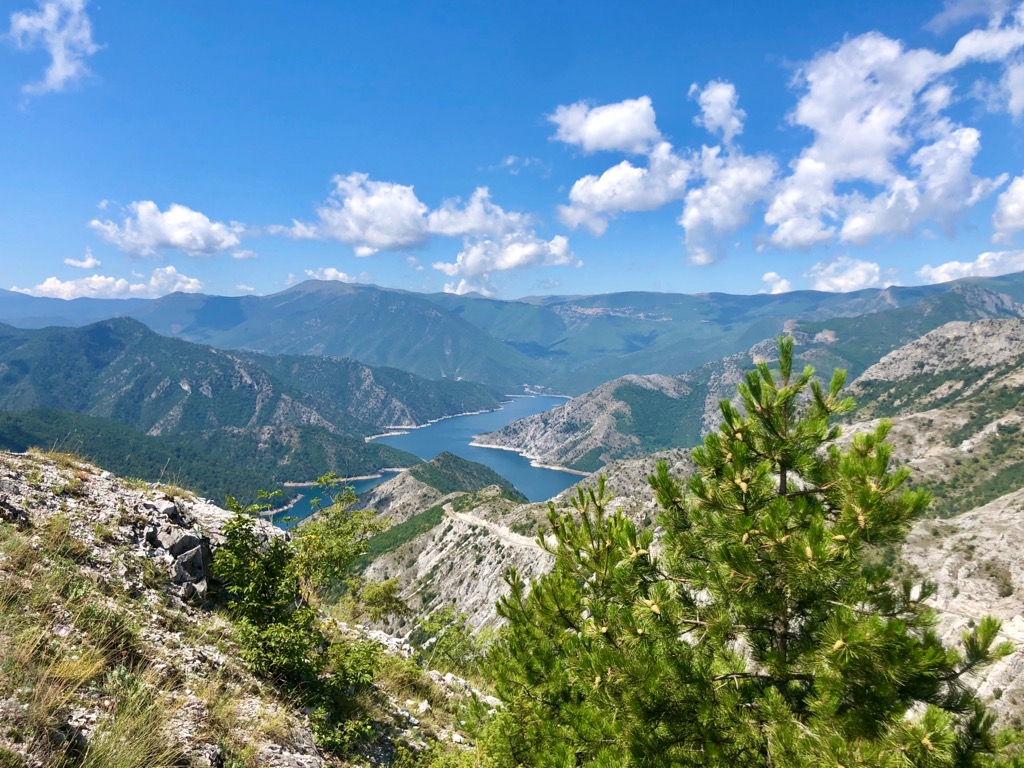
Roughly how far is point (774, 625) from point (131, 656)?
9393 mm

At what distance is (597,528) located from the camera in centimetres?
930

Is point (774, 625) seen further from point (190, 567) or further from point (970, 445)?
point (970, 445)

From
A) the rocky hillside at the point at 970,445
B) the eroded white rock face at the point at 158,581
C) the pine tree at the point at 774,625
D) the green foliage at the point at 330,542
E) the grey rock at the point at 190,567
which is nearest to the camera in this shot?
the pine tree at the point at 774,625

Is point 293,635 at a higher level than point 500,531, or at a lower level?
higher

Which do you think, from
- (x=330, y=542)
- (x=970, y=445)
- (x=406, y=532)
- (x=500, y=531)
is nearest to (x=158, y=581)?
(x=330, y=542)

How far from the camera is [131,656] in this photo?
732 cm

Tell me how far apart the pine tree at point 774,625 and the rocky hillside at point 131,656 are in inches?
182

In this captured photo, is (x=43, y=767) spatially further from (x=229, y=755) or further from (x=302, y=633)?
(x=302, y=633)

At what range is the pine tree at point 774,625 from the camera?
5691mm

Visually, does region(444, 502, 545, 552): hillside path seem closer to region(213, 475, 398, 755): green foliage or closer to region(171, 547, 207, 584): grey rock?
region(171, 547, 207, 584): grey rock

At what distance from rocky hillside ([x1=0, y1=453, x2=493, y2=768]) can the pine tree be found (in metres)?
4.63

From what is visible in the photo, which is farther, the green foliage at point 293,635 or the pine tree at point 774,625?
the green foliage at point 293,635

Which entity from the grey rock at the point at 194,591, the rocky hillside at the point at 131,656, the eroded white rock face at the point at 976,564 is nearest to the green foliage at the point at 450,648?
the rocky hillside at the point at 131,656

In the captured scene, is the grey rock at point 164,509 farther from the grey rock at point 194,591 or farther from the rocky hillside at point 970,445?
the rocky hillside at point 970,445
